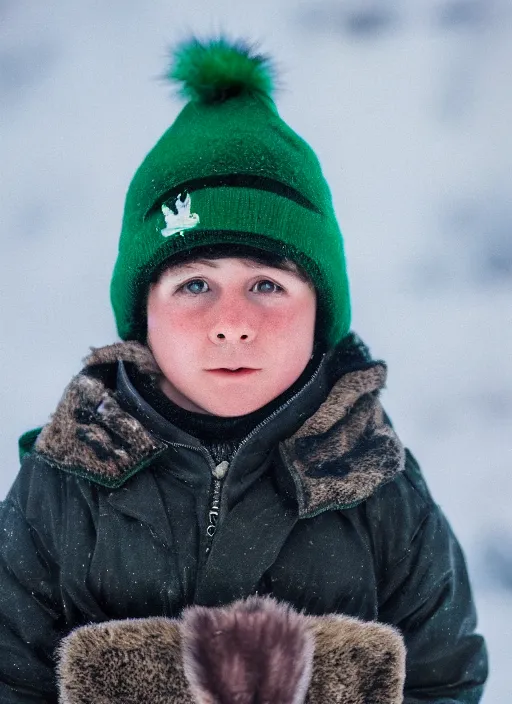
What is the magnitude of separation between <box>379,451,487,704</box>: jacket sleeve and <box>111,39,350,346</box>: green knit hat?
33 cm

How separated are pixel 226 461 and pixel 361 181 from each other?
3.19ft

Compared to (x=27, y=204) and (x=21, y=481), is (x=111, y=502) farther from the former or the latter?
(x=27, y=204)

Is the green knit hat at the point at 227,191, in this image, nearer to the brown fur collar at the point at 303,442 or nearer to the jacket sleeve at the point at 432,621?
the brown fur collar at the point at 303,442

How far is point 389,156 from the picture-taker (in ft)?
6.79

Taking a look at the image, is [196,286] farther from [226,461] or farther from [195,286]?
[226,461]

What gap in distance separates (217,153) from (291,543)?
52 cm

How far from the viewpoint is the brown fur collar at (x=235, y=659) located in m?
1.11

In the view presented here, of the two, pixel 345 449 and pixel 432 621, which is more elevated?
pixel 345 449

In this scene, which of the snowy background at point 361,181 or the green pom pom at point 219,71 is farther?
the snowy background at point 361,181

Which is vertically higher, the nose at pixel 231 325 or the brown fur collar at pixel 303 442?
the nose at pixel 231 325

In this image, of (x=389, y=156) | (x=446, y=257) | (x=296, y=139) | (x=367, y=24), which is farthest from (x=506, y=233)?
(x=296, y=139)

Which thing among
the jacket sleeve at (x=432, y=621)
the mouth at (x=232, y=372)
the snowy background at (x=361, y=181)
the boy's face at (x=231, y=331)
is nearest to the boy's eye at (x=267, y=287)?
the boy's face at (x=231, y=331)

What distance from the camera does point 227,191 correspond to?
122cm

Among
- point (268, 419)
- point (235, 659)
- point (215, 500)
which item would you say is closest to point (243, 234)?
point (268, 419)
